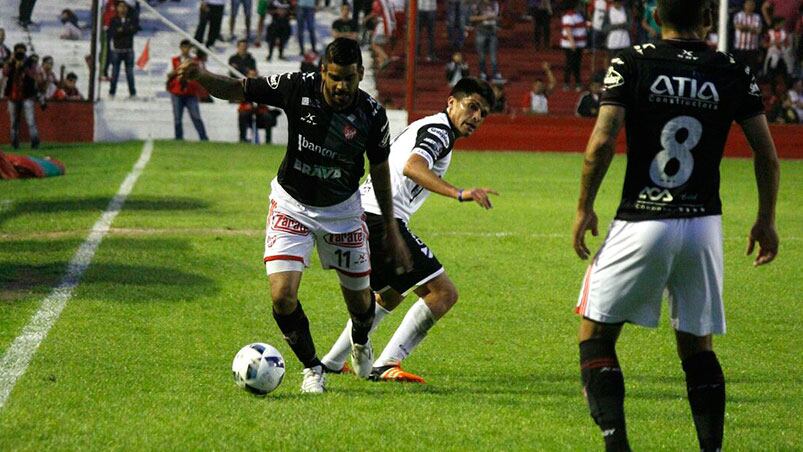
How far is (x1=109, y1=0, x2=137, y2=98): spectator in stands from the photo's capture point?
32531 mm

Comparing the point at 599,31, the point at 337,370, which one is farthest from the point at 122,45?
the point at 337,370

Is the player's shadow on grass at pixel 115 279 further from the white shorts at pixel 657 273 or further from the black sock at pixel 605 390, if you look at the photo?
the white shorts at pixel 657 273

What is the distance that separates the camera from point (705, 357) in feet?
18.7

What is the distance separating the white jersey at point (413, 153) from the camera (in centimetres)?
757

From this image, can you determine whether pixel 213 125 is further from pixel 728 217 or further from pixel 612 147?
pixel 612 147

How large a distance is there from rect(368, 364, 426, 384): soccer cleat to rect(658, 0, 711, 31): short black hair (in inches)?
118

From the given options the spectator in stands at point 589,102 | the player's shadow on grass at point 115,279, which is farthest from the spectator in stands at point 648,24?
the player's shadow on grass at point 115,279

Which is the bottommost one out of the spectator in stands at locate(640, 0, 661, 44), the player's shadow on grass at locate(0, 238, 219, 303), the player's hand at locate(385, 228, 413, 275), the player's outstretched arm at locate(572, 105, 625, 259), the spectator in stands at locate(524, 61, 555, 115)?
the spectator in stands at locate(524, 61, 555, 115)

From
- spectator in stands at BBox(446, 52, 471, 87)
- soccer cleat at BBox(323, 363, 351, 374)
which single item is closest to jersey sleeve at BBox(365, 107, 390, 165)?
soccer cleat at BBox(323, 363, 351, 374)

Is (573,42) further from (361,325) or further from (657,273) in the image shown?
(657,273)

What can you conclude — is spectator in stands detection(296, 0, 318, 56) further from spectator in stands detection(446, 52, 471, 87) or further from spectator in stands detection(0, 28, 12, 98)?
spectator in stands detection(0, 28, 12, 98)

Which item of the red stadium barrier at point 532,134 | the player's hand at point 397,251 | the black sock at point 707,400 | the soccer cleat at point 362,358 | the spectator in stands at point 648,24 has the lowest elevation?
the red stadium barrier at point 532,134

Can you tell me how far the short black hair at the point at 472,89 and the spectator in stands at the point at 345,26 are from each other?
2441 cm

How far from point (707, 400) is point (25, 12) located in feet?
108
